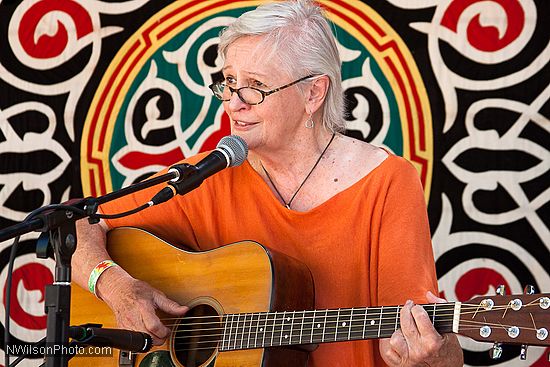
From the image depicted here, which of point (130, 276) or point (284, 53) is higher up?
point (284, 53)

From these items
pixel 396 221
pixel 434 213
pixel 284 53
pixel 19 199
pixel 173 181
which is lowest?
pixel 19 199

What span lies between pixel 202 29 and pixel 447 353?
2.04 metres

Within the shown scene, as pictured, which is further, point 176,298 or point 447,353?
point 176,298

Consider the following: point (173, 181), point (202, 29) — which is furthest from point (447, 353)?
point (202, 29)

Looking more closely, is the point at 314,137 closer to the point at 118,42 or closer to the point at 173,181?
the point at 173,181

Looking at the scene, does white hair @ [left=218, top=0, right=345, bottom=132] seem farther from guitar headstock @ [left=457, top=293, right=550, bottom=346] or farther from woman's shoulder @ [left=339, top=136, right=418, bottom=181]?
guitar headstock @ [left=457, top=293, right=550, bottom=346]

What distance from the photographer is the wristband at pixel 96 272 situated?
2.99 meters

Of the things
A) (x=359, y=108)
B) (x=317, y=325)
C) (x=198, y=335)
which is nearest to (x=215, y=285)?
(x=198, y=335)

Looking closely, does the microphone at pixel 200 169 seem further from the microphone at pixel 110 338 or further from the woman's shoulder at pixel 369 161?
the woman's shoulder at pixel 369 161

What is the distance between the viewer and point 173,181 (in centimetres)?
237

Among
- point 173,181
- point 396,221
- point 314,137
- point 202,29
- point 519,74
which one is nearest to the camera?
point 173,181

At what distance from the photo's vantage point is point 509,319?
226cm

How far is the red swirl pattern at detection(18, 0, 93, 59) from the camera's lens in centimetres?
416

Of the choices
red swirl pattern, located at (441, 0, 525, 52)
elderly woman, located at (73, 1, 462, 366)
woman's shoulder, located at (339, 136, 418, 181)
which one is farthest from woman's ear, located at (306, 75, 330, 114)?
red swirl pattern, located at (441, 0, 525, 52)
